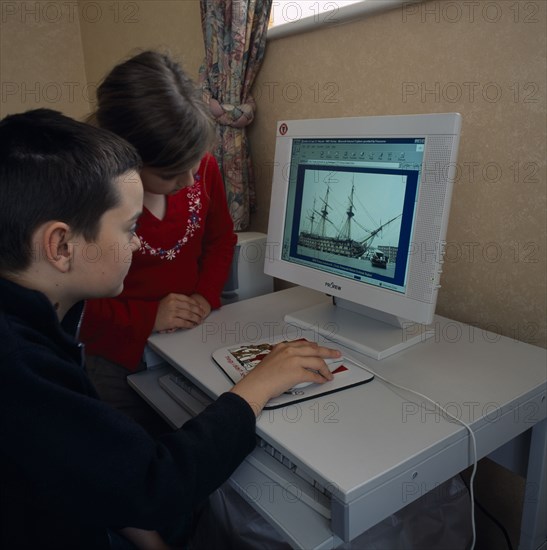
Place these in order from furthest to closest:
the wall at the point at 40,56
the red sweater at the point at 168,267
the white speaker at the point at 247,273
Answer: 1. the wall at the point at 40,56
2. the white speaker at the point at 247,273
3. the red sweater at the point at 168,267

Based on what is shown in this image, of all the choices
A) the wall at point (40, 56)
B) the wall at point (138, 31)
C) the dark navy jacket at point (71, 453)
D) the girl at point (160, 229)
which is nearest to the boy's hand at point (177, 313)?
the girl at point (160, 229)

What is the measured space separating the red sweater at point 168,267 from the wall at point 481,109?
0.47 meters

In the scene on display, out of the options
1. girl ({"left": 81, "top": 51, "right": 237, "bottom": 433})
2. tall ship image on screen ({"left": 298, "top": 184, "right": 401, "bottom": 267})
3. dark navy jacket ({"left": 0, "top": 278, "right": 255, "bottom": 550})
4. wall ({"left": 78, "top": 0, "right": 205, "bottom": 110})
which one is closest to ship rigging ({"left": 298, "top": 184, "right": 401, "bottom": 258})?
tall ship image on screen ({"left": 298, "top": 184, "right": 401, "bottom": 267})

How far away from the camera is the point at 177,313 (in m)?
1.16

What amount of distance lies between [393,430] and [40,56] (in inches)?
105

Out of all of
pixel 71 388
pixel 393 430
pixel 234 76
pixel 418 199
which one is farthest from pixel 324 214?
pixel 234 76

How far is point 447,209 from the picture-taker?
0.87 meters

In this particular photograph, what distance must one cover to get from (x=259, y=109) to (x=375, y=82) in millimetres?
490

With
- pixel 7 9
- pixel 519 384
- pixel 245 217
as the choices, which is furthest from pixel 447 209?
pixel 7 9

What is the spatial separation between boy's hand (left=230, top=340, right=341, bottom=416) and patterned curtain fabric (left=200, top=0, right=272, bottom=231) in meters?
0.86

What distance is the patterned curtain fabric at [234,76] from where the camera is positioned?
1.53 metres

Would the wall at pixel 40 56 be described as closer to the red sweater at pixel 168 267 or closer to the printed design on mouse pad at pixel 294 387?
the red sweater at pixel 168 267

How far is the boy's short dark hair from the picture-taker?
0.69 meters

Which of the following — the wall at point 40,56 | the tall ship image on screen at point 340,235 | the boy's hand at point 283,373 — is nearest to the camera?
the boy's hand at point 283,373
